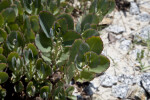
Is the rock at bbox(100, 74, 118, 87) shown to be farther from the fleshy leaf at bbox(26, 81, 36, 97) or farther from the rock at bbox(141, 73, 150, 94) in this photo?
the fleshy leaf at bbox(26, 81, 36, 97)

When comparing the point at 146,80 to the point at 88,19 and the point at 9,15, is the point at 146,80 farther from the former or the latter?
the point at 9,15

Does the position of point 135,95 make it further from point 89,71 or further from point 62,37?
point 62,37

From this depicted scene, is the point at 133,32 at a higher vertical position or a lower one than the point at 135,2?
lower

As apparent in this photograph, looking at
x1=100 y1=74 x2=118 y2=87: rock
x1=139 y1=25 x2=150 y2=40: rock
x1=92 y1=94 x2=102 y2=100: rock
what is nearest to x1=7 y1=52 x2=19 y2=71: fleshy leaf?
x1=92 y1=94 x2=102 y2=100: rock

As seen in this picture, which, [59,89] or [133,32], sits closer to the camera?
[59,89]

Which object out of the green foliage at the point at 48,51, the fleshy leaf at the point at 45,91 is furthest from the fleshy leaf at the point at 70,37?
the fleshy leaf at the point at 45,91

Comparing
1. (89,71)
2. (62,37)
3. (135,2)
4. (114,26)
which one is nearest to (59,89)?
(89,71)
